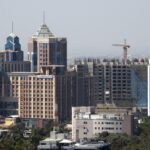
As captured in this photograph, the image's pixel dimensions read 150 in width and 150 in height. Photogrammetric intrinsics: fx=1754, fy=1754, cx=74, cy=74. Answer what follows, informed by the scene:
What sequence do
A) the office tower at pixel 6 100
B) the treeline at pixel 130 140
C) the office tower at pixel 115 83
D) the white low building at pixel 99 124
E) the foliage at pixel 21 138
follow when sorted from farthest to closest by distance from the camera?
the office tower at pixel 115 83
the office tower at pixel 6 100
the white low building at pixel 99 124
the treeline at pixel 130 140
the foliage at pixel 21 138

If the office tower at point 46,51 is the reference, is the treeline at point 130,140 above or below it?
below

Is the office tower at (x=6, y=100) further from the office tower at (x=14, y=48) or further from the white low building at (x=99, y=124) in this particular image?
the white low building at (x=99, y=124)

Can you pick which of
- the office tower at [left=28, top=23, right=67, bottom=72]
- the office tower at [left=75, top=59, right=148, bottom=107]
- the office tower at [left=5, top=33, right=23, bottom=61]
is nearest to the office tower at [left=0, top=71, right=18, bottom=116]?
the office tower at [left=75, top=59, right=148, bottom=107]

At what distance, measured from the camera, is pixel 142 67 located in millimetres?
92938

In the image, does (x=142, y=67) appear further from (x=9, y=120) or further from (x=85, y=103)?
(x=9, y=120)

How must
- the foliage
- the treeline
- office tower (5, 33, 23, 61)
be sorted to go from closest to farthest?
the foliage → the treeline → office tower (5, 33, 23, 61)

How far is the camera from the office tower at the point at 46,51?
9256 centimetres

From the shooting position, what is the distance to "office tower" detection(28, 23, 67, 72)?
92.6 meters

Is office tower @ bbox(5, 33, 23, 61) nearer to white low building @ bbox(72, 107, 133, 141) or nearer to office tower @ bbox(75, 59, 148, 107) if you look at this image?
office tower @ bbox(75, 59, 148, 107)

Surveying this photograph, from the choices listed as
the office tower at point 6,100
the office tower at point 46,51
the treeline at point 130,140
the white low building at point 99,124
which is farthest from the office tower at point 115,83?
the treeline at point 130,140

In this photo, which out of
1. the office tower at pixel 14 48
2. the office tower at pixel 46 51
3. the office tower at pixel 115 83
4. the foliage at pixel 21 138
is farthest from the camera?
the office tower at pixel 14 48

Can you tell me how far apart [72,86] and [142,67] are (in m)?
8.64

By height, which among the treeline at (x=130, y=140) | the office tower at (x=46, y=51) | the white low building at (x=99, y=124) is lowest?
the treeline at (x=130, y=140)

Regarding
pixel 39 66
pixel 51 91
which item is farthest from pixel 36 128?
pixel 39 66
